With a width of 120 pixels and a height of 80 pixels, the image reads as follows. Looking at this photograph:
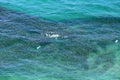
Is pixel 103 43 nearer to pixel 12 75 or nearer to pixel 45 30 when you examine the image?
pixel 45 30

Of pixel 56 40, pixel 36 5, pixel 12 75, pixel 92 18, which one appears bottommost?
pixel 12 75

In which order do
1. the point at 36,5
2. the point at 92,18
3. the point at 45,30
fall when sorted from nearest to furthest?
the point at 45,30 < the point at 92,18 < the point at 36,5

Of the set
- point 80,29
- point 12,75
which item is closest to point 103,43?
point 80,29

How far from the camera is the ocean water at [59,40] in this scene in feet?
45.5

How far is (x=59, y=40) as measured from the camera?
54.1ft

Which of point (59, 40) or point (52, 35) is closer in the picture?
point (59, 40)

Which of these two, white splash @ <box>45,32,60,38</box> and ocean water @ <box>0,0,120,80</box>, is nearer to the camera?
ocean water @ <box>0,0,120,80</box>

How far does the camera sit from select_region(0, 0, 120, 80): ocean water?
13.9m

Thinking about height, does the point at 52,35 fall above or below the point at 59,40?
above

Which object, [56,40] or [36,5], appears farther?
[36,5]

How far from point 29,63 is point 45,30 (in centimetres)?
363

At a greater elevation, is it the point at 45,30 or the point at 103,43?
the point at 45,30

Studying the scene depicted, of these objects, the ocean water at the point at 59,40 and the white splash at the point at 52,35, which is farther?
the white splash at the point at 52,35

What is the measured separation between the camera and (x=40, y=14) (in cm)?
1995
